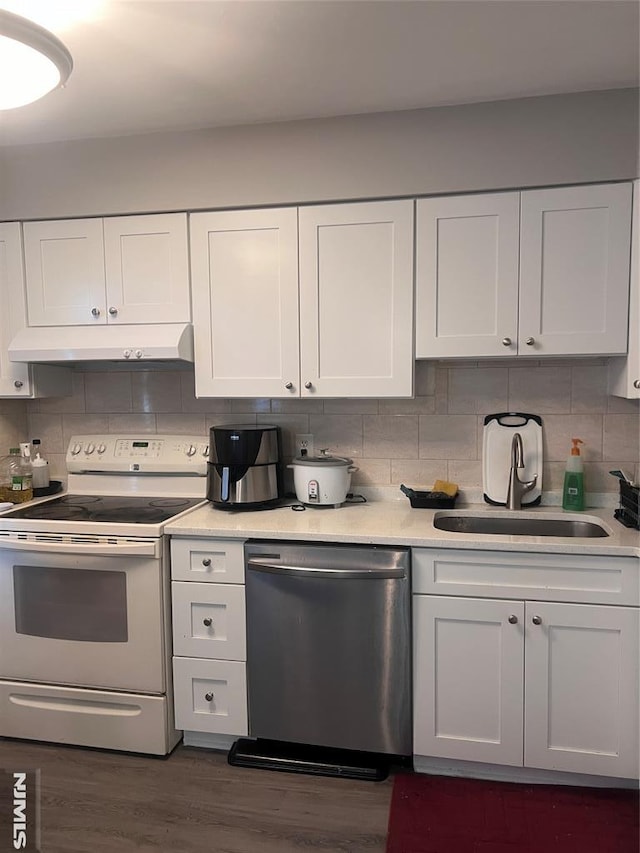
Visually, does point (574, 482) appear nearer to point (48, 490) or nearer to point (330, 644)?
point (330, 644)

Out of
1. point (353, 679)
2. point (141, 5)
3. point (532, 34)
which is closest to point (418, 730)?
point (353, 679)

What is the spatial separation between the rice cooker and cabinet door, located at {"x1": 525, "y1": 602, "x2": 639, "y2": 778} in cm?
83

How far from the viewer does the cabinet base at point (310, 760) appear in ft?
7.06

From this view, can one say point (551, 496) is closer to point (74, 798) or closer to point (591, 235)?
point (591, 235)

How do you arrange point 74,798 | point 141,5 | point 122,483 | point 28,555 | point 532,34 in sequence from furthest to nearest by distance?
point 122,483 < point 28,555 < point 74,798 < point 532,34 < point 141,5

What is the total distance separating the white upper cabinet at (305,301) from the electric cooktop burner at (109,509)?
0.51m

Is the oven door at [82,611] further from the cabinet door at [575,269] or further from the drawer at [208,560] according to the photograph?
the cabinet door at [575,269]

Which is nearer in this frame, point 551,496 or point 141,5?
point 141,5

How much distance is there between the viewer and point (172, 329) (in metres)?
2.46

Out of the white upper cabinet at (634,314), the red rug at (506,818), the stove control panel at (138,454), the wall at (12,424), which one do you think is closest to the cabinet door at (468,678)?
the red rug at (506,818)

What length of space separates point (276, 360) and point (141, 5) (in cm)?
123

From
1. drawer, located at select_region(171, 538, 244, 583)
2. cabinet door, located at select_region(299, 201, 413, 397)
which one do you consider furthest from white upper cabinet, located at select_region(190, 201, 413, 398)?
drawer, located at select_region(171, 538, 244, 583)

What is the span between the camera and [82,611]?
2303 mm

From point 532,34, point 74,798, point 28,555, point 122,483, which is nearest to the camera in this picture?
point 532,34
